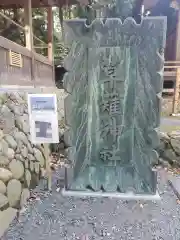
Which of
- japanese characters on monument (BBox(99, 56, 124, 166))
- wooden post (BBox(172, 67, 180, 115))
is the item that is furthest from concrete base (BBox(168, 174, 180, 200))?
wooden post (BBox(172, 67, 180, 115))

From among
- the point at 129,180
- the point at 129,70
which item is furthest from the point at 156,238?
the point at 129,70

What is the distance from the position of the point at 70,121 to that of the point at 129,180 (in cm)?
105

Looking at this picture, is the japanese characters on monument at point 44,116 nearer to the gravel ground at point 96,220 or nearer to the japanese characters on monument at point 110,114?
the japanese characters on monument at point 110,114

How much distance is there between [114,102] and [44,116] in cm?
84

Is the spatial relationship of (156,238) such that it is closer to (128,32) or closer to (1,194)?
(1,194)

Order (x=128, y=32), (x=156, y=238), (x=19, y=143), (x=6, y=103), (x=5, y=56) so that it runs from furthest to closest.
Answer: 1. (x=5, y=56)
2. (x=6, y=103)
3. (x=19, y=143)
4. (x=128, y=32)
5. (x=156, y=238)

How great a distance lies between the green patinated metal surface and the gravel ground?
24 centimetres

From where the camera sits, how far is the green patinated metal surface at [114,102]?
8.45 ft

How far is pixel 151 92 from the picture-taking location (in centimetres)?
267

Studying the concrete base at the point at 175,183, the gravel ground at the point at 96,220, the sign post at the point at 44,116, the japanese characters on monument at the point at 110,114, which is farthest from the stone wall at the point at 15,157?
the concrete base at the point at 175,183

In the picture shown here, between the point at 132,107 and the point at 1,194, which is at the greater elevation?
the point at 132,107

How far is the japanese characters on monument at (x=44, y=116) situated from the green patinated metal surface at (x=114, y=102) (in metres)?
0.25

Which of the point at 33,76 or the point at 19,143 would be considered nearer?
the point at 19,143

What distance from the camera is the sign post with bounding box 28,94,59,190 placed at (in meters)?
2.58
